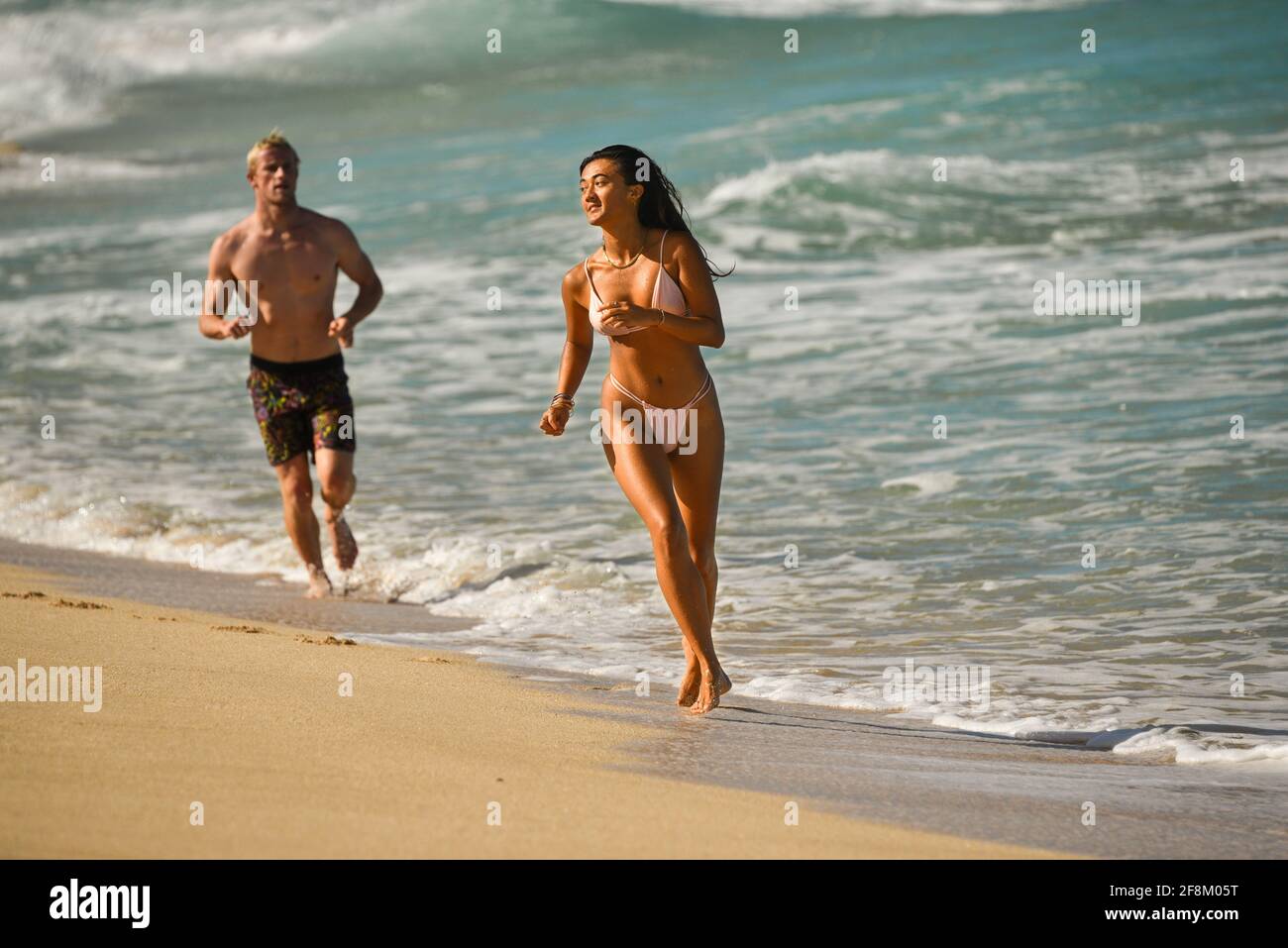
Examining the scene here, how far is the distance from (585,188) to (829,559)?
10.0ft

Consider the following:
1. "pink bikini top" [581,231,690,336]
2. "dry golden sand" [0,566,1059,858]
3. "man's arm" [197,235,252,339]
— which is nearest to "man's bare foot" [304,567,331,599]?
"man's arm" [197,235,252,339]

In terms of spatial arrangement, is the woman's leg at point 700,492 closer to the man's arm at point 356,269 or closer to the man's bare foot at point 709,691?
the man's bare foot at point 709,691

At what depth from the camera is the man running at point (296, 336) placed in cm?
704

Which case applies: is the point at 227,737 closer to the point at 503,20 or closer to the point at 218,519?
the point at 218,519

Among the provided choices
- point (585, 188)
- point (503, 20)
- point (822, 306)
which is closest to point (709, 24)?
point (503, 20)

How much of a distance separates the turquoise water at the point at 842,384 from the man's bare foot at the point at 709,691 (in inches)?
26.4

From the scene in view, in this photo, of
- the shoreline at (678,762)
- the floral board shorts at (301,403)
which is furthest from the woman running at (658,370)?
the floral board shorts at (301,403)

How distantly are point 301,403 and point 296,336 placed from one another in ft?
1.01

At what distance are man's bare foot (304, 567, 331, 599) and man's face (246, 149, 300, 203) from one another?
1710 millimetres

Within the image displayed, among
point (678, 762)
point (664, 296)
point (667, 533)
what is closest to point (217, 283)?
point (664, 296)

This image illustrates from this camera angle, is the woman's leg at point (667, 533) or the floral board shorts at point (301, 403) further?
the floral board shorts at point (301, 403)

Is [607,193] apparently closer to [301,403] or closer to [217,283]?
[301,403]

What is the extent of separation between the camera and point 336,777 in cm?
376

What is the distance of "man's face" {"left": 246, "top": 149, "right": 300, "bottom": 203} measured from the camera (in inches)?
272
